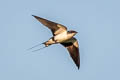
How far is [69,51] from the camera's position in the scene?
24969 mm

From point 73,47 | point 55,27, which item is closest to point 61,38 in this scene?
point 55,27

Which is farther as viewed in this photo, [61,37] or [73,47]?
[73,47]

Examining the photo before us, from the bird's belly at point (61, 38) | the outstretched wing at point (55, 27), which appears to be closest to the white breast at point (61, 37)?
the bird's belly at point (61, 38)

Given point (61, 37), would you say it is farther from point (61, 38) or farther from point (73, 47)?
point (73, 47)

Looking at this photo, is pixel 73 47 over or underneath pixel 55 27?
underneath

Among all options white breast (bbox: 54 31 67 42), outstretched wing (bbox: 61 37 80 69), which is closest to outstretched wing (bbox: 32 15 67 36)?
white breast (bbox: 54 31 67 42)

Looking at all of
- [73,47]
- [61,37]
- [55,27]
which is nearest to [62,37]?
[61,37]

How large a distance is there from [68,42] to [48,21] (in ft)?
8.39

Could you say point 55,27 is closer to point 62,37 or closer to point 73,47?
point 62,37

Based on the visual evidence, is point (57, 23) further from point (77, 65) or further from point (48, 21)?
point (77, 65)

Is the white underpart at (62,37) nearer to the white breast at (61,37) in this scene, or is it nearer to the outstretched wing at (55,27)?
the white breast at (61,37)

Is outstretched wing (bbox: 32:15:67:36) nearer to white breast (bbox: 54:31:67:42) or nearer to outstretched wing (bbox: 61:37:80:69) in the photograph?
white breast (bbox: 54:31:67:42)

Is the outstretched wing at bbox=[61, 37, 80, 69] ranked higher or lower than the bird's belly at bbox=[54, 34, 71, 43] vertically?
lower

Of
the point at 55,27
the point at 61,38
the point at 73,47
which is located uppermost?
the point at 55,27
